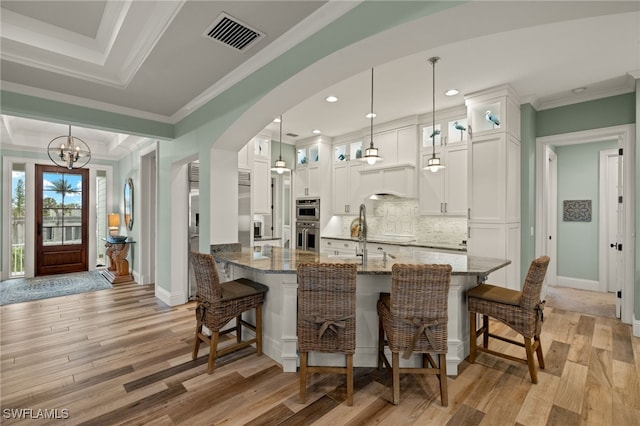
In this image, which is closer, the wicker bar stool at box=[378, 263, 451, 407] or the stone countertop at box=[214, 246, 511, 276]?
the wicker bar stool at box=[378, 263, 451, 407]

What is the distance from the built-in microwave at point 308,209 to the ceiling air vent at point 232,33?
3871mm

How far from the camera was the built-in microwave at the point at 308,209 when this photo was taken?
6.14m

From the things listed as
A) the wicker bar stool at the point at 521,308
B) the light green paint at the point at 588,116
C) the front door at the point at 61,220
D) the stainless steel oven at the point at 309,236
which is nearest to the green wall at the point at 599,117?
the light green paint at the point at 588,116

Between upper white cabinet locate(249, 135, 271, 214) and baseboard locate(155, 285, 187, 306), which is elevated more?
upper white cabinet locate(249, 135, 271, 214)

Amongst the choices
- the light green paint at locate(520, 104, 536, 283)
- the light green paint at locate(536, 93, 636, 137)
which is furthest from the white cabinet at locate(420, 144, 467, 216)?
the light green paint at locate(536, 93, 636, 137)

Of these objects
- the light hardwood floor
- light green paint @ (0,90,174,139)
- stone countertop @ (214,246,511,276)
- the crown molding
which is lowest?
the light hardwood floor

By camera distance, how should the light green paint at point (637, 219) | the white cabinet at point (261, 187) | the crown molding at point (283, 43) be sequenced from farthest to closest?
the white cabinet at point (261, 187) < the light green paint at point (637, 219) < the crown molding at point (283, 43)

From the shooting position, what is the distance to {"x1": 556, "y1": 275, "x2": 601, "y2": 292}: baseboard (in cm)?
513

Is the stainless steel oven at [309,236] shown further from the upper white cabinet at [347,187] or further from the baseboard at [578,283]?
the baseboard at [578,283]

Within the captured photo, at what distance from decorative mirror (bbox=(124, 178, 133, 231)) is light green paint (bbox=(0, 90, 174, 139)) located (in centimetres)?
279

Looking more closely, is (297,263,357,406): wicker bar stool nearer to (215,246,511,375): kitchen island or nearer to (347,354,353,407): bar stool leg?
(347,354,353,407): bar stool leg

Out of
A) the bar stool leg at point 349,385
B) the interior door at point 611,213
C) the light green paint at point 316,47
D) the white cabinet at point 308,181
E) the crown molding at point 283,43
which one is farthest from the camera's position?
the white cabinet at point 308,181

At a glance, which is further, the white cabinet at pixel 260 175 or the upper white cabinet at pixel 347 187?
the upper white cabinet at pixel 347 187

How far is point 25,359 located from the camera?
283 cm
